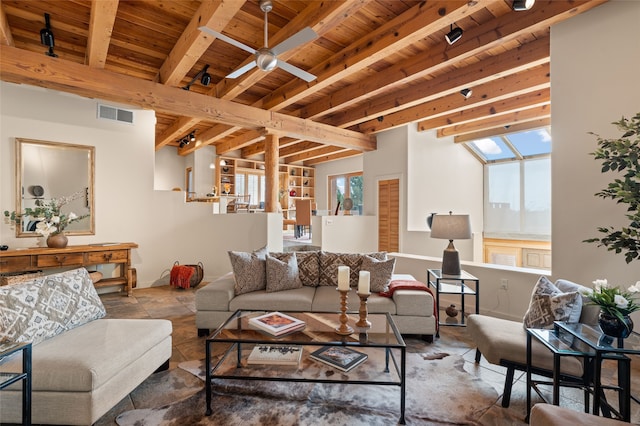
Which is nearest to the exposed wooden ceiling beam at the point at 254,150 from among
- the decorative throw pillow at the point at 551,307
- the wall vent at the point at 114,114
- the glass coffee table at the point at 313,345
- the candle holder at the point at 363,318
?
the wall vent at the point at 114,114

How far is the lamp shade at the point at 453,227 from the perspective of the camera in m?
3.16

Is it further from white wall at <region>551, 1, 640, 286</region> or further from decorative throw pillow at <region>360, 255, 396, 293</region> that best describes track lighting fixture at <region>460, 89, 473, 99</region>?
decorative throw pillow at <region>360, 255, 396, 293</region>

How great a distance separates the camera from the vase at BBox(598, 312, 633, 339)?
1.56m

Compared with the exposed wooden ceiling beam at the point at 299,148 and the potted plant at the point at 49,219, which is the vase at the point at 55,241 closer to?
the potted plant at the point at 49,219

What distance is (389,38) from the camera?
9.76ft

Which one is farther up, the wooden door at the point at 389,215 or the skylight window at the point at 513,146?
the skylight window at the point at 513,146

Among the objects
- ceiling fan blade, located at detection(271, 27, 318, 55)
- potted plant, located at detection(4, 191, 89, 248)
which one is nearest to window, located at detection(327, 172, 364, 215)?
potted plant, located at detection(4, 191, 89, 248)

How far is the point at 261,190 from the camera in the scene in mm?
9453

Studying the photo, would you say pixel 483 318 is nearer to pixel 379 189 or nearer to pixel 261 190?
pixel 379 189

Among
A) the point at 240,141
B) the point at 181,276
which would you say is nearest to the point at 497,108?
the point at 240,141

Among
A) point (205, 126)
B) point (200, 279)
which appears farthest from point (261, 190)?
point (200, 279)

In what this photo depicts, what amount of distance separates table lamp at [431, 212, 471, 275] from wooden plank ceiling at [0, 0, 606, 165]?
1768mm

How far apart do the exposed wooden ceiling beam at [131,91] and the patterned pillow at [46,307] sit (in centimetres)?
224

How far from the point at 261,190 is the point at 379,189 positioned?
426 cm
